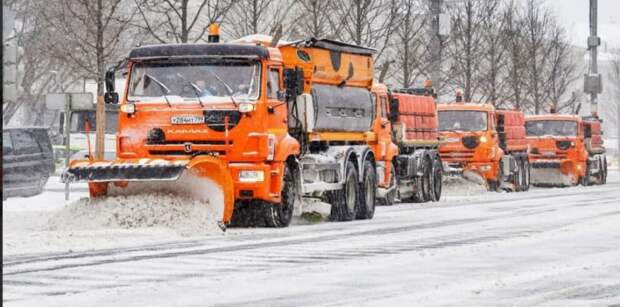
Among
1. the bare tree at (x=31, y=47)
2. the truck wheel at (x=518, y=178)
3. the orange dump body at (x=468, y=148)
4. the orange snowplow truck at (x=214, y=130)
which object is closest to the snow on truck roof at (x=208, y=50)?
the orange snowplow truck at (x=214, y=130)

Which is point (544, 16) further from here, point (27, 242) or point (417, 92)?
point (27, 242)

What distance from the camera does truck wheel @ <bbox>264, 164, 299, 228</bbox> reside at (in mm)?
20141

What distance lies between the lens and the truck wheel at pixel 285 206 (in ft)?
66.1

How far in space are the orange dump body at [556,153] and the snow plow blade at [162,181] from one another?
92.9 ft

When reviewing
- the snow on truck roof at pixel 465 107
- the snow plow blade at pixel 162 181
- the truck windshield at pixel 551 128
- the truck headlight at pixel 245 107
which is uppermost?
the snow on truck roof at pixel 465 107

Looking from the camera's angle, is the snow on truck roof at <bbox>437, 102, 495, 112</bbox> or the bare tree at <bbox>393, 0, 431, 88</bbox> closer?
the snow on truck roof at <bbox>437, 102, 495, 112</bbox>

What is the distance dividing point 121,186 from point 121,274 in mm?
6865

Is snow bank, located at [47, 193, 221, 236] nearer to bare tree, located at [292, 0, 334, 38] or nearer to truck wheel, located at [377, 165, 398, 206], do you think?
truck wheel, located at [377, 165, 398, 206]

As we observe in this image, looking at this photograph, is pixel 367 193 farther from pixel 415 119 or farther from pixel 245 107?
pixel 415 119

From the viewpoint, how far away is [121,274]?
12.1 meters

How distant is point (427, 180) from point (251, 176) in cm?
1373

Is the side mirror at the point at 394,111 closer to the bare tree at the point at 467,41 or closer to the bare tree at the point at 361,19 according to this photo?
the bare tree at the point at 361,19

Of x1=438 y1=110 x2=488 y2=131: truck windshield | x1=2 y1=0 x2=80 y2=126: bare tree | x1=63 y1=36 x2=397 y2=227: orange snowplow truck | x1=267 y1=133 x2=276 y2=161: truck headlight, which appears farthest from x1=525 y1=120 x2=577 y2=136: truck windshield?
x1=267 y1=133 x2=276 y2=161: truck headlight

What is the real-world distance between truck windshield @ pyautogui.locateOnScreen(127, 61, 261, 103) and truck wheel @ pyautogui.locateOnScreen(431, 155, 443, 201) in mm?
13746
